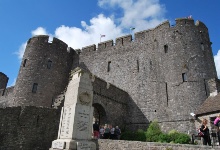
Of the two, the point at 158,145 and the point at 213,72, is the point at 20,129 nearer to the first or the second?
the point at 158,145

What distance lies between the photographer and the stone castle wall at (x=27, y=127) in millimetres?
14250

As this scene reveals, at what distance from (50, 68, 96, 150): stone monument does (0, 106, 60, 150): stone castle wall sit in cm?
879

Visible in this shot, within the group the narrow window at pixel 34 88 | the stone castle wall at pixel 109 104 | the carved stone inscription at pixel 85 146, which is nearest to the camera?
the carved stone inscription at pixel 85 146

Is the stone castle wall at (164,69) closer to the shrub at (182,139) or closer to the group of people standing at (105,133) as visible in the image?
the shrub at (182,139)

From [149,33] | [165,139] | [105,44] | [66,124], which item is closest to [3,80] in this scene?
[105,44]

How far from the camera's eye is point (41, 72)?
2334 centimetres

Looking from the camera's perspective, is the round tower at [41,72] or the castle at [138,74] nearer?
the castle at [138,74]

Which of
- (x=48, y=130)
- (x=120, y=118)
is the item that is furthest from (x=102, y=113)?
(x=48, y=130)

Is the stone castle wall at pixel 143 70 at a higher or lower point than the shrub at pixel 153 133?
higher

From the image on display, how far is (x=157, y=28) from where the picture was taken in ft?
74.6

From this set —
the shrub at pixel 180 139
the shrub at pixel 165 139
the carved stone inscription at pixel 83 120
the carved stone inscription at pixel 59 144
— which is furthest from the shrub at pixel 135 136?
the carved stone inscription at pixel 59 144

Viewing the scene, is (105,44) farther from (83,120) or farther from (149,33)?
(83,120)

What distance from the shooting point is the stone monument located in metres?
6.60

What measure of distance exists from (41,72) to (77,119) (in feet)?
58.3
